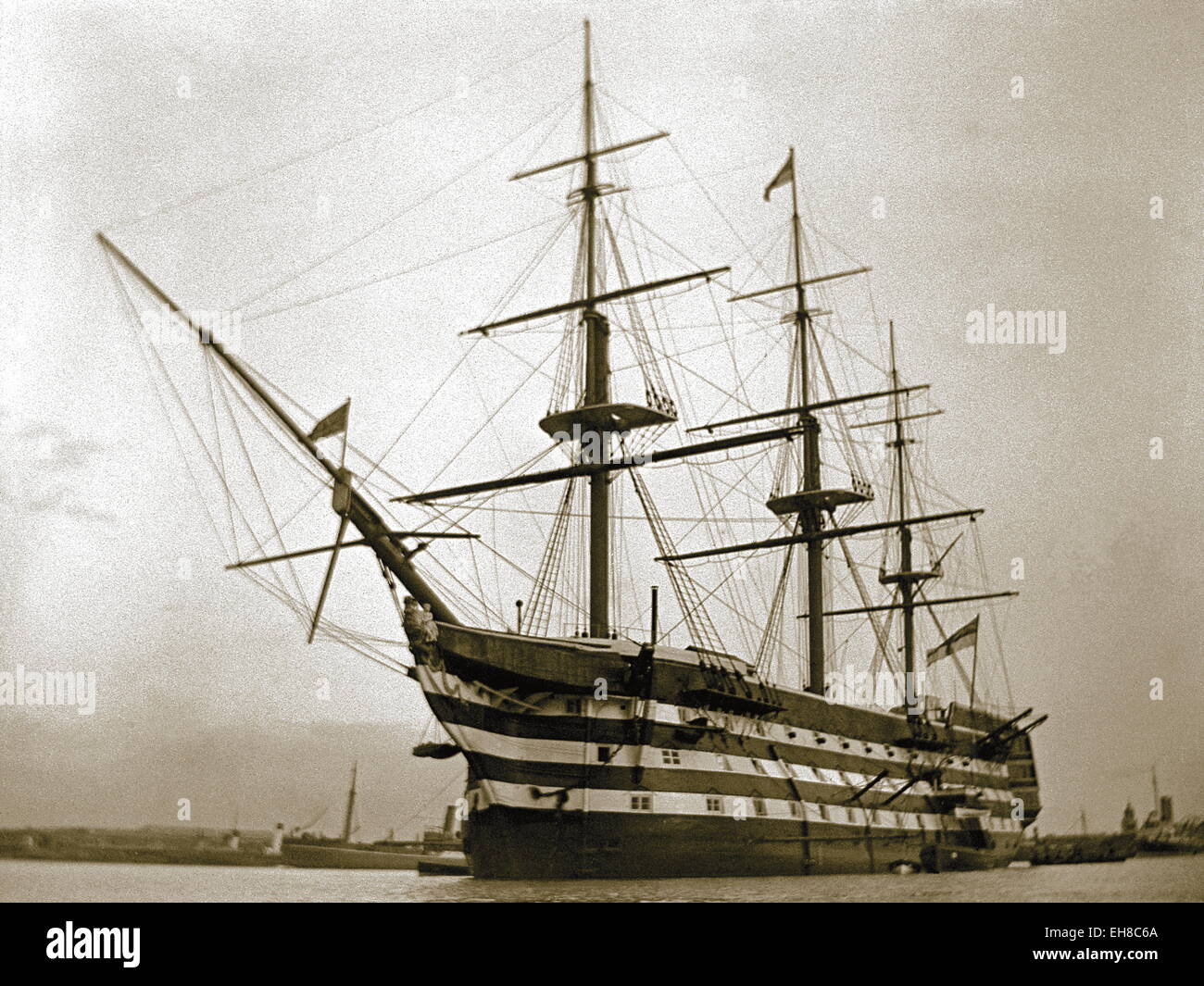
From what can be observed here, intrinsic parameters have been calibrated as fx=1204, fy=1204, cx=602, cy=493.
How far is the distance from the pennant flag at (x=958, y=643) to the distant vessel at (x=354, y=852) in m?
13.5

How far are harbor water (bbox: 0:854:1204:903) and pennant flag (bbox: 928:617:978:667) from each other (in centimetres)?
772

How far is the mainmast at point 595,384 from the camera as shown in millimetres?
20953

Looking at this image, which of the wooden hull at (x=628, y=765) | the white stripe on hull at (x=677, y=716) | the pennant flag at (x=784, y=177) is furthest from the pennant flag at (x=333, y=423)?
the pennant flag at (x=784, y=177)

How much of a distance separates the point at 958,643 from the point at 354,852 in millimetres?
16460

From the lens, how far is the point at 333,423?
Result: 1686cm

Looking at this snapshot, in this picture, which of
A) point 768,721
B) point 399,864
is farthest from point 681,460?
point 399,864

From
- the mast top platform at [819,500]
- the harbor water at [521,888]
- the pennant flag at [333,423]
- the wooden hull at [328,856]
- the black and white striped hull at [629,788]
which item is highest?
the mast top platform at [819,500]

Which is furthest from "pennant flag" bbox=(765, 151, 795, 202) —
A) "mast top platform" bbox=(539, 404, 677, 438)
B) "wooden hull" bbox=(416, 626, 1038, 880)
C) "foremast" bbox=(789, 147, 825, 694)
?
"wooden hull" bbox=(416, 626, 1038, 880)

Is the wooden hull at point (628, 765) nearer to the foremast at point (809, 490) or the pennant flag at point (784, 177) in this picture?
the foremast at point (809, 490)

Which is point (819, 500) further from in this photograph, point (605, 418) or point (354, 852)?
point (354, 852)
